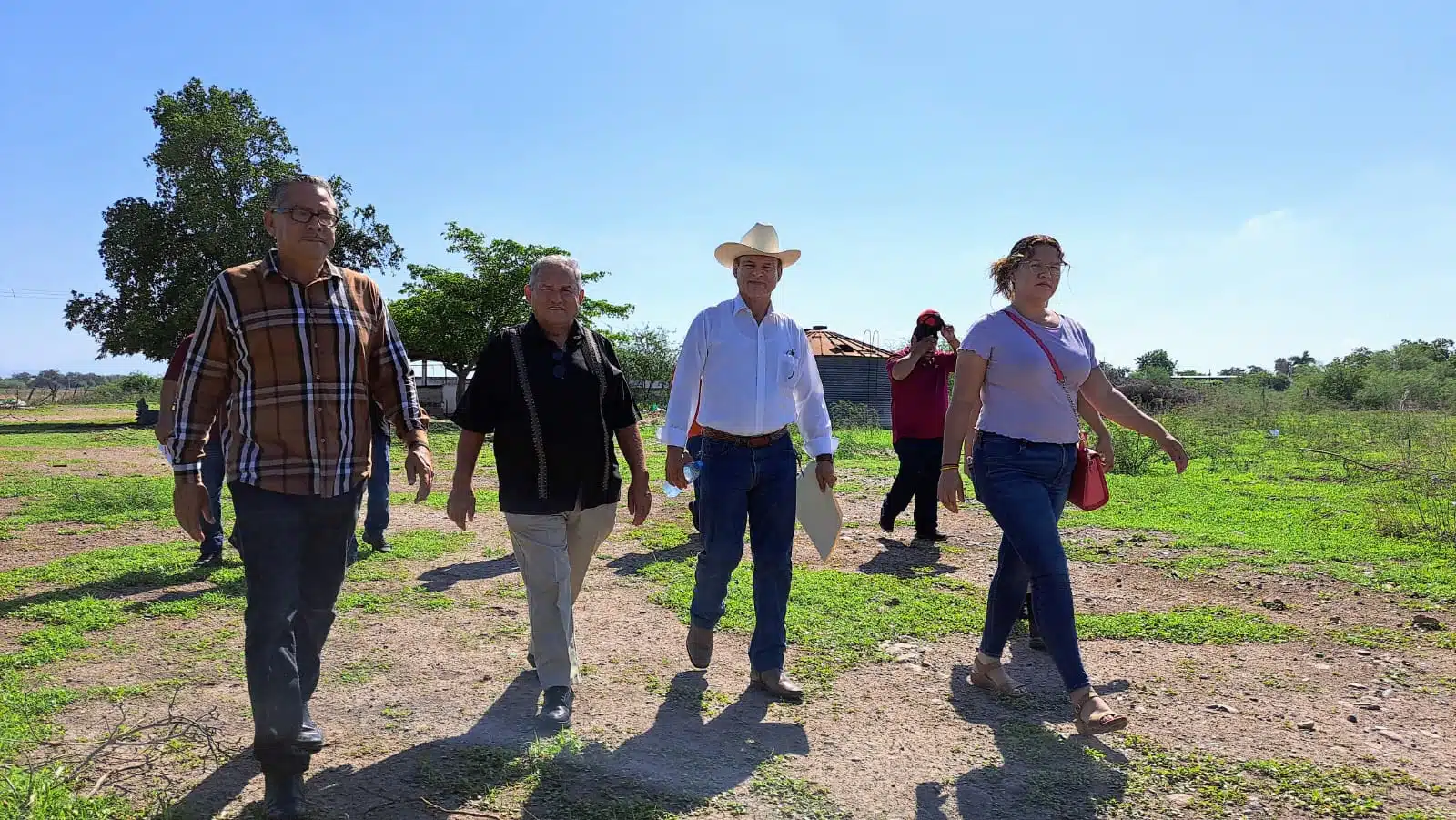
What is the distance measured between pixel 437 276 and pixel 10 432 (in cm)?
1213

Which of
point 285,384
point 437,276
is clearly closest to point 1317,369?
point 437,276

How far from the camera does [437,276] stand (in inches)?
1185

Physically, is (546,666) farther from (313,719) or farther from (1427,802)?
(1427,802)

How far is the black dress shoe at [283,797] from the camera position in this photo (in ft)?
8.89

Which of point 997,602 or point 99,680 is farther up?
point 997,602

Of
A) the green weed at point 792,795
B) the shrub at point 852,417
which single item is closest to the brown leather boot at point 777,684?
the green weed at point 792,795

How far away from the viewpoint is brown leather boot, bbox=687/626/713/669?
13.4 ft

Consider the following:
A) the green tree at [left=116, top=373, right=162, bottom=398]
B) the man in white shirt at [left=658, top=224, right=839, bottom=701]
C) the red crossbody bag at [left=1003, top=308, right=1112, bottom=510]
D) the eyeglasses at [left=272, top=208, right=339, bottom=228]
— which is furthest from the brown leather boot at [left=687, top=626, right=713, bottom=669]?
the green tree at [left=116, top=373, right=162, bottom=398]

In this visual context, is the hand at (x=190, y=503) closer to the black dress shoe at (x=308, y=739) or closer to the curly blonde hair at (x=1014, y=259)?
the black dress shoe at (x=308, y=739)

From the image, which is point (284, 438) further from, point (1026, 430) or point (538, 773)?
point (1026, 430)

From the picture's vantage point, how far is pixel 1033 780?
3.10 m

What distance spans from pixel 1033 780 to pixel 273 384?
2800mm

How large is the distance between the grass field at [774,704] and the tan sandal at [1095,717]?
96 millimetres

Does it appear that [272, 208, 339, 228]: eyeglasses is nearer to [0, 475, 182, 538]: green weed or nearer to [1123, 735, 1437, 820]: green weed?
[1123, 735, 1437, 820]: green weed
